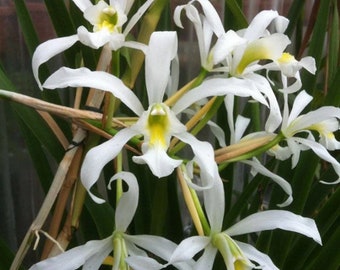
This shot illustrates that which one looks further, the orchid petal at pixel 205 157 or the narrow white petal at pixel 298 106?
the narrow white petal at pixel 298 106

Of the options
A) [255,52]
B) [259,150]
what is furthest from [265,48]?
[259,150]

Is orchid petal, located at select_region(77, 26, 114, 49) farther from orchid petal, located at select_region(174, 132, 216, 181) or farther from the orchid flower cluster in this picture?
orchid petal, located at select_region(174, 132, 216, 181)

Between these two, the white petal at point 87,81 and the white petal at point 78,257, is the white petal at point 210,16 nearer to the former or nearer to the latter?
the white petal at point 87,81

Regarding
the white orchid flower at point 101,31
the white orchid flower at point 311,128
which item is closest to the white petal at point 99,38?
the white orchid flower at point 101,31

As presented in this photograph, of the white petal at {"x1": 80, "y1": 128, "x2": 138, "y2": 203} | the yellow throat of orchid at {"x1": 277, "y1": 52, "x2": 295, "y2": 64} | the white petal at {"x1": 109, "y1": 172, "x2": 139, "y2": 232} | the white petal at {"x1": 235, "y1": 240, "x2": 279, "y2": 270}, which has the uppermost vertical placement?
the yellow throat of orchid at {"x1": 277, "y1": 52, "x2": 295, "y2": 64}

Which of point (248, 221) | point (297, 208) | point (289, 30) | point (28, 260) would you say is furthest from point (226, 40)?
point (28, 260)

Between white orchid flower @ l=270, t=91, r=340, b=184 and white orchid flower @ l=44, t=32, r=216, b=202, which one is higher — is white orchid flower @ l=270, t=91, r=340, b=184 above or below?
below

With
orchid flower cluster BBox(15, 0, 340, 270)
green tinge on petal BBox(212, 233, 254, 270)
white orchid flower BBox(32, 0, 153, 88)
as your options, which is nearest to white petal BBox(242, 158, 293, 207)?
orchid flower cluster BBox(15, 0, 340, 270)
